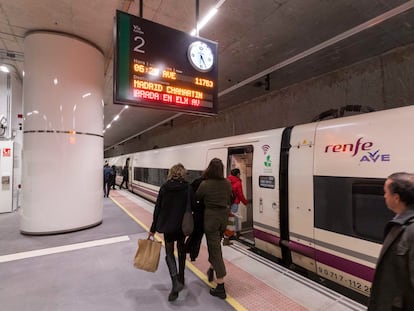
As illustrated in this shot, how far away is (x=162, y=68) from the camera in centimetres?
350

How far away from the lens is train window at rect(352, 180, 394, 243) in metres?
2.60

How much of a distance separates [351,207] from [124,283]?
298 centimetres

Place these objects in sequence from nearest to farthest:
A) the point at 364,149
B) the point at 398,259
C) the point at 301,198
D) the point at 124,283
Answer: the point at 398,259 < the point at 364,149 < the point at 124,283 < the point at 301,198

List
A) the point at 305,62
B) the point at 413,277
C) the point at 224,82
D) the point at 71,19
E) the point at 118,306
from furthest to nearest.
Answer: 1. the point at 224,82
2. the point at 305,62
3. the point at 71,19
4. the point at 118,306
5. the point at 413,277

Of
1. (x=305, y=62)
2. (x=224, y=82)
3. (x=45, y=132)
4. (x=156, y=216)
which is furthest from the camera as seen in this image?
(x=224, y=82)

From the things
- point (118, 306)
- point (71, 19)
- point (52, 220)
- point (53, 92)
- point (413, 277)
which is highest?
point (71, 19)

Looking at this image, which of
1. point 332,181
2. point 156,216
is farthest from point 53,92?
point 332,181

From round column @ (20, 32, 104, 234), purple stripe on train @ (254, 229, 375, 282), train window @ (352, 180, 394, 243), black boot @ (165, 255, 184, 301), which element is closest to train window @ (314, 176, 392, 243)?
train window @ (352, 180, 394, 243)

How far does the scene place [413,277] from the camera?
1.19 m

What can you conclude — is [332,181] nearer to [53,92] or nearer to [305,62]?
[305,62]

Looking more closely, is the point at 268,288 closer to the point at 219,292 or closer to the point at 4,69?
the point at 219,292

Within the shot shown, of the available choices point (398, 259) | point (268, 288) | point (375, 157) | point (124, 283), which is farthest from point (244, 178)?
point (398, 259)

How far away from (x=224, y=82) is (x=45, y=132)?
16.5 feet

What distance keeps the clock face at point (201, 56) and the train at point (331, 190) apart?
1.52m
